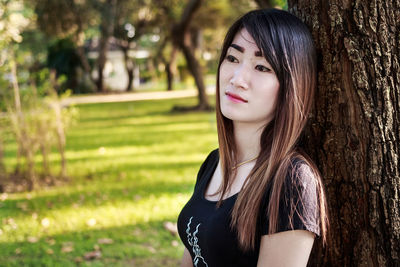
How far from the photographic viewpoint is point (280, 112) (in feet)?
5.89

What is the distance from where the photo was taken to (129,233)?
517 cm

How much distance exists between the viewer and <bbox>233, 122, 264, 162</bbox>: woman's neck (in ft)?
6.49

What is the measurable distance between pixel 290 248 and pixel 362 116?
0.66 m

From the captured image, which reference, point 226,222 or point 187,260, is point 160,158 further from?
point 226,222

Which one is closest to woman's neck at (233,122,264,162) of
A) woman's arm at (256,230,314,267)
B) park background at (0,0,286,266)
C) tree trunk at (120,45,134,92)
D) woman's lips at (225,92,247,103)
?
woman's lips at (225,92,247,103)

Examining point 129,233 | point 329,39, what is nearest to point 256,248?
point 329,39

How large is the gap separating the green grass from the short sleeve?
9.98 feet

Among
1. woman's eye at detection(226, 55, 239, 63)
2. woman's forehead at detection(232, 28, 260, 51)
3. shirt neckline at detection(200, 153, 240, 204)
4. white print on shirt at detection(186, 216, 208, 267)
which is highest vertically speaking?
woman's forehead at detection(232, 28, 260, 51)

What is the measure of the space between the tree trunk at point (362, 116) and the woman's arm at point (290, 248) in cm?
47

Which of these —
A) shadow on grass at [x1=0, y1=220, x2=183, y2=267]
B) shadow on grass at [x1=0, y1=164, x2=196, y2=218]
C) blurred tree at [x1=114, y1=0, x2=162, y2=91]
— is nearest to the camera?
shadow on grass at [x1=0, y1=220, x2=183, y2=267]

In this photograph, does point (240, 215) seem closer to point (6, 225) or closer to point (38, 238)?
point (38, 238)

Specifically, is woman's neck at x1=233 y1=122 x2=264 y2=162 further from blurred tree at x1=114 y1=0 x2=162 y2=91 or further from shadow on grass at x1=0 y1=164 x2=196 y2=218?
blurred tree at x1=114 y1=0 x2=162 y2=91

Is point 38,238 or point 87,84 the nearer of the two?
point 38,238

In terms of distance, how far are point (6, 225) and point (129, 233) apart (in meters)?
1.45
